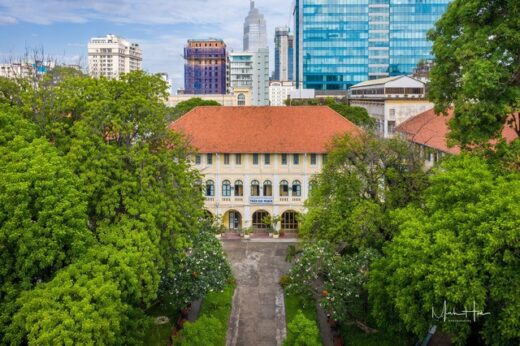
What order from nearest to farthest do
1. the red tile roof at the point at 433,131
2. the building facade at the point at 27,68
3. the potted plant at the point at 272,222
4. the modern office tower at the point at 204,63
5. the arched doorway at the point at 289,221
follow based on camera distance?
the building facade at the point at 27,68 < the red tile roof at the point at 433,131 < the potted plant at the point at 272,222 < the arched doorway at the point at 289,221 < the modern office tower at the point at 204,63

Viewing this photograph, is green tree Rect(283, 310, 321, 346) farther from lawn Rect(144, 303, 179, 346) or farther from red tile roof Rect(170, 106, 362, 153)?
red tile roof Rect(170, 106, 362, 153)

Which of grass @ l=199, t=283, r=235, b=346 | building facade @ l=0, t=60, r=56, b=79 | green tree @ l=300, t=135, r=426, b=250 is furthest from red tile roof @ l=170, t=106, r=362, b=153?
building facade @ l=0, t=60, r=56, b=79

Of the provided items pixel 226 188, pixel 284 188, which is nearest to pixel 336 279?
pixel 284 188

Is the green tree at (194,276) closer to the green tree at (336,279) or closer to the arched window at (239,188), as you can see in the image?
the green tree at (336,279)

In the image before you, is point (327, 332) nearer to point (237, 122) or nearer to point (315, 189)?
point (315, 189)
